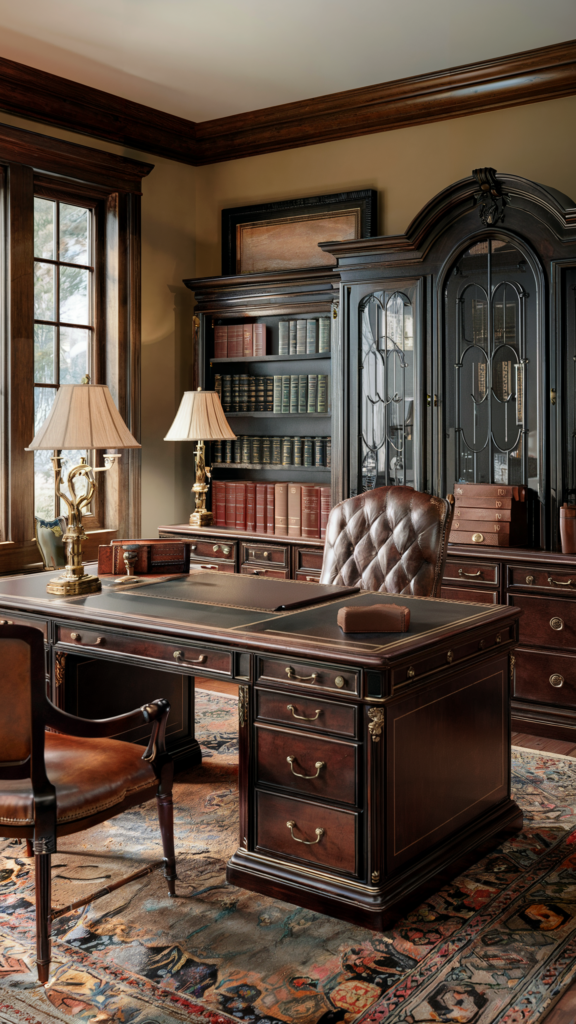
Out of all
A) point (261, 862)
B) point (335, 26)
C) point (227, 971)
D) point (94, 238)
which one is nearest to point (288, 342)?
point (94, 238)

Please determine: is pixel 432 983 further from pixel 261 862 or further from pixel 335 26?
pixel 335 26

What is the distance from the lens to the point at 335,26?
4.41m

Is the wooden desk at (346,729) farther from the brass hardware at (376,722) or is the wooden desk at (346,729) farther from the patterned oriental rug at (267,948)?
the patterned oriental rug at (267,948)

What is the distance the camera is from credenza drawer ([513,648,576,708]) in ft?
13.7

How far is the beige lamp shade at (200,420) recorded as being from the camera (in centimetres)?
519

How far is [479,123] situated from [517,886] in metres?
3.98

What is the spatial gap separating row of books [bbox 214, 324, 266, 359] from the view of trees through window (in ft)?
2.64

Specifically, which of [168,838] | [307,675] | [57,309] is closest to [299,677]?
[307,675]

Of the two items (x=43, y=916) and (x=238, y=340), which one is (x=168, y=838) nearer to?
(x=43, y=916)

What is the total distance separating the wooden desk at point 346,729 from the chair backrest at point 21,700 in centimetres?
63

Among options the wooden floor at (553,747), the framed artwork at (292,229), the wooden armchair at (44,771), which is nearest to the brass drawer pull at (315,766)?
the wooden armchair at (44,771)

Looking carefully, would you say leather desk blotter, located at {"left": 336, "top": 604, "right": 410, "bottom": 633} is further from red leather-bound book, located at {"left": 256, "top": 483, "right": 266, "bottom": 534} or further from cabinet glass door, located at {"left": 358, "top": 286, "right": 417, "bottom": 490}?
red leather-bound book, located at {"left": 256, "top": 483, "right": 266, "bottom": 534}

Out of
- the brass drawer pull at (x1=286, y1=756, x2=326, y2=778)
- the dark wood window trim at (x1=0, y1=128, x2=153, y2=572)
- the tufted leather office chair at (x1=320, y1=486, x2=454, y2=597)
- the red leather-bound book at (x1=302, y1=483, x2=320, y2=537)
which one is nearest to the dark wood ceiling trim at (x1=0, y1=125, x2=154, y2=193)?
the dark wood window trim at (x1=0, y1=128, x2=153, y2=572)

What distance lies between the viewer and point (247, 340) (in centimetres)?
568
